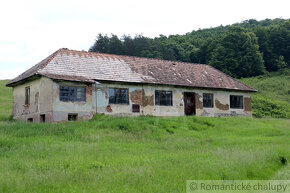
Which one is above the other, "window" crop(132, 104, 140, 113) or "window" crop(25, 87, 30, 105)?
"window" crop(25, 87, 30, 105)

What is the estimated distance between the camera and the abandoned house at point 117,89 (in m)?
23.0

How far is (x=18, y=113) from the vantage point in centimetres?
2620

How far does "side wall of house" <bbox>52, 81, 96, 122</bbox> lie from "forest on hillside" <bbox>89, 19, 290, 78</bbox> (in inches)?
1613

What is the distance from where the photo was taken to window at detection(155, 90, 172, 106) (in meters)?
27.1

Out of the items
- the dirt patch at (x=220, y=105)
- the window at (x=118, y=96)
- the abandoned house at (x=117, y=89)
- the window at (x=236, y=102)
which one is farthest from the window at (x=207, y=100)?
the window at (x=118, y=96)

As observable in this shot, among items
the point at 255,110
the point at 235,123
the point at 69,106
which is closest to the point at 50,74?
the point at 69,106

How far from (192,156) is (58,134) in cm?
725

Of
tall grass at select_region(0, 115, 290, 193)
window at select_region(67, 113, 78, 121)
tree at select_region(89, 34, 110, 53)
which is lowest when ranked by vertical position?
tall grass at select_region(0, 115, 290, 193)

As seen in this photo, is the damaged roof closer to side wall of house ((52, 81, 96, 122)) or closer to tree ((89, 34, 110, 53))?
side wall of house ((52, 81, 96, 122))

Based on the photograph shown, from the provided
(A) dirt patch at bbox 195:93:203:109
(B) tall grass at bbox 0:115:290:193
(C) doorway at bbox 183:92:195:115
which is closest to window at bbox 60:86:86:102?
(B) tall grass at bbox 0:115:290:193

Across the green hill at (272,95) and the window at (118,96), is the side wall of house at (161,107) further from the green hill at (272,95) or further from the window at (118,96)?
the green hill at (272,95)

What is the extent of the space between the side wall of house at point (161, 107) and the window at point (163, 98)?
0.25 meters

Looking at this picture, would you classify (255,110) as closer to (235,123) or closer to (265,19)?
(235,123)

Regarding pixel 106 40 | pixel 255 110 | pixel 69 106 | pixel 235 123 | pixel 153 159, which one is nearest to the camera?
pixel 153 159
